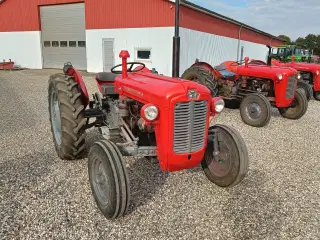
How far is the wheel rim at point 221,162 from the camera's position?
292 cm

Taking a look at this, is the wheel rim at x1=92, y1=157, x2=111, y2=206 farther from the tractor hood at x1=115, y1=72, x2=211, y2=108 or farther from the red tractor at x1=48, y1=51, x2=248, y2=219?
the tractor hood at x1=115, y1=72, x2=211, y2=108

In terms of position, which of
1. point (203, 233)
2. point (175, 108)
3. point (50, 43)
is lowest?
point (203, 233)

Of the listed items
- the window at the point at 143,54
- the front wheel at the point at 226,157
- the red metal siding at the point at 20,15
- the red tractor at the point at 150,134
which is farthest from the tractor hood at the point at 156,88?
the red metal siding at the point at 20,15

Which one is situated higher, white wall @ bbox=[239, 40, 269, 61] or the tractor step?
white wall @ bbox=[239, 40, 269, 61]

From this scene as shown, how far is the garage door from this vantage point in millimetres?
15320

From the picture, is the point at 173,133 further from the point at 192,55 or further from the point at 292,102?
the point at 192,55

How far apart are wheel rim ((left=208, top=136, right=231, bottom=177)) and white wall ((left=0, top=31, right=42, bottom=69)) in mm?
16358

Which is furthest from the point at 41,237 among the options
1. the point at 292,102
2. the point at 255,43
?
the point at 255,43

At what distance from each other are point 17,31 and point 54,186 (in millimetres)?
17198

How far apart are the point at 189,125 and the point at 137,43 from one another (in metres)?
11.6

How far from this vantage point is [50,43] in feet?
54.5

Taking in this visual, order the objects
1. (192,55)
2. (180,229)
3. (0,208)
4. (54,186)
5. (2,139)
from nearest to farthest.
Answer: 1. (180,229)
2. (0,208)
3. (54,186)
4. (2,139)
5. (192,55)

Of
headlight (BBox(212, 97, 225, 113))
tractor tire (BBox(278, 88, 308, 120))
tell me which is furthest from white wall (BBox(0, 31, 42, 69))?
headlight (BBox(212, 97, 225, 113))

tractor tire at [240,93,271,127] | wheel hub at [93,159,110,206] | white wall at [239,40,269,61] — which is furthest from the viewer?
white wall at [239,40,269,61]
